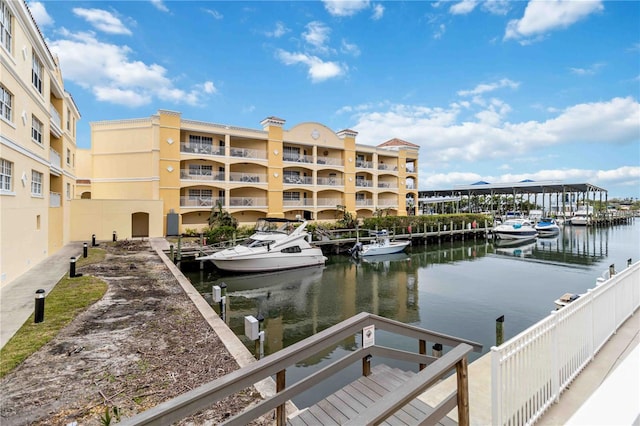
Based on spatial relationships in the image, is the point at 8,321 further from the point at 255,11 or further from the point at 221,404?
the point at 255,11

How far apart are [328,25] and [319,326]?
18.2 meters

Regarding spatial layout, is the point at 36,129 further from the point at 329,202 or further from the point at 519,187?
the point at 519,187

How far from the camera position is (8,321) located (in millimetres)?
7770

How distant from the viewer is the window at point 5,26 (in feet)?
36.6

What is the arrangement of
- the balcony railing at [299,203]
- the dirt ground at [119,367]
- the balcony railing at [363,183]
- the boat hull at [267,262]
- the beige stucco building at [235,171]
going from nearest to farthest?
the dirt ground at [119,367] < the boat hull at [267,262] < the beige stucco building at [235,171] < the balcony railing at [299,203] < the balcony railing at [363,183]

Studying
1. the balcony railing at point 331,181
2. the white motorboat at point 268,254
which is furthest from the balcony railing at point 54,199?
the balcony railing at point 331,181

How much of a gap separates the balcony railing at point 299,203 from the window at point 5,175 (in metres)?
23.3

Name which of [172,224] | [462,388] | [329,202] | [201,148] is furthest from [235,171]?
[462,388]

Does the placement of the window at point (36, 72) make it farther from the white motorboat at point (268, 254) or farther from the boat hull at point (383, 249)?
the boat hull at point (383, 249)

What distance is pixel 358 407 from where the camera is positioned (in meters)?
3.63

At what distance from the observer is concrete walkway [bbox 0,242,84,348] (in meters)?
7.62

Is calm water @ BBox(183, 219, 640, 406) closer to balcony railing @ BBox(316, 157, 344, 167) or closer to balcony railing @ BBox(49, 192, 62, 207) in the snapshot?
balcony railing @ BBox(49, 192, 62, 207)

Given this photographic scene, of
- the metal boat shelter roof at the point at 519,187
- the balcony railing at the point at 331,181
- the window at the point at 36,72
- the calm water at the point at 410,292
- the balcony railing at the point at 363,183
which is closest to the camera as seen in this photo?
the calm water at the point at 410,292

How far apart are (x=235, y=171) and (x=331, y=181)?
35.8 feet
